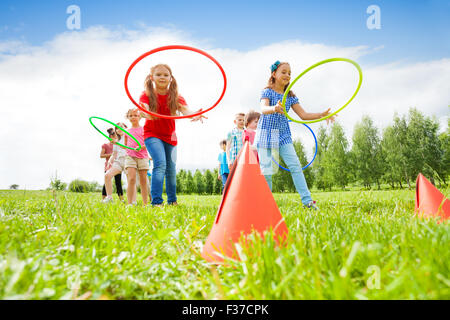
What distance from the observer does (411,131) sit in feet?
103

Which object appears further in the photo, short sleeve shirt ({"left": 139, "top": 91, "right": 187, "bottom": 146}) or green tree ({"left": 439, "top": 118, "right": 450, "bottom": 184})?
green tree ({"left": 439, "top": 118, "right": 450, "bottom": 184})

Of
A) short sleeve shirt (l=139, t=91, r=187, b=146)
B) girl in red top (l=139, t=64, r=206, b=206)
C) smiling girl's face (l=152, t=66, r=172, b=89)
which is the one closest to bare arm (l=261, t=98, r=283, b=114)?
girl in red top (l=139, t=64, r=206, b=206)

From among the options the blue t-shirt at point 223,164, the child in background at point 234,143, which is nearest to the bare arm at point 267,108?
the child in background at point 234,143

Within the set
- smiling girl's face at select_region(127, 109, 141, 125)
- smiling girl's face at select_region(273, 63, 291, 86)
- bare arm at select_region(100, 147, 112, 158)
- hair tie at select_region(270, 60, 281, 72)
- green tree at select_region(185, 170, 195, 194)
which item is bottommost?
green tree at select_region(185, 170, 195, 194)

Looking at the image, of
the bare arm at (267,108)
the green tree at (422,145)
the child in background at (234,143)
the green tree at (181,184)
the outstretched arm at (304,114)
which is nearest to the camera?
the bare arm at (267,108)

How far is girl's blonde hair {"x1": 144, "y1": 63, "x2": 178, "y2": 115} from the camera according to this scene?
4770 millimetres

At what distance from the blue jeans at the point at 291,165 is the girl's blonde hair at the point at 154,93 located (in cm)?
163

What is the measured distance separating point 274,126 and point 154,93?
2048mm

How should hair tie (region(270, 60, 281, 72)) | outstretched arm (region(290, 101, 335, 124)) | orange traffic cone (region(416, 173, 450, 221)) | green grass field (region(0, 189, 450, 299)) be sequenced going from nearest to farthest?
green grass field (region(0, 189, 450, 299))
orange traffic cone (region(416, 173, 450, 221))
outstretched arm (region(290, 101, 335, 124))
hair tie (region(270, 60, 281, 72))

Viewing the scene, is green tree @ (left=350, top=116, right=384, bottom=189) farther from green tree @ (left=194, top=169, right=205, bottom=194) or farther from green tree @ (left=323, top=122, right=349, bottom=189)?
green tree @ (left=194, top=169, right=205, bottom=194)

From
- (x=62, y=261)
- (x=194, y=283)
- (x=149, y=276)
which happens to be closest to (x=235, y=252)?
(x=194, y=283)

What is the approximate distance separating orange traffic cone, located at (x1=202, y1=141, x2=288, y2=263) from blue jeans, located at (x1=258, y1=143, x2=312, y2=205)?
103 inches

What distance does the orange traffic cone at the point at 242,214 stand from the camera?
171cm

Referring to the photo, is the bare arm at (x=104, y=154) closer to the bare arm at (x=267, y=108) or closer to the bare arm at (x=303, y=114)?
the bare arm at (x=267, y=108)
